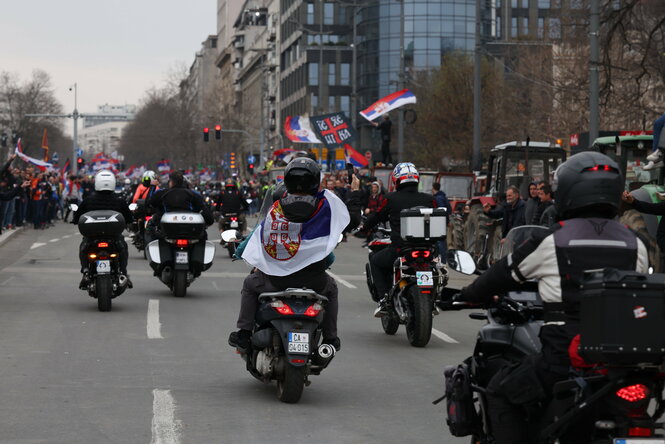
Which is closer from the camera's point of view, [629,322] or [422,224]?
[629,322]

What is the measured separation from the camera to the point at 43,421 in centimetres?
794

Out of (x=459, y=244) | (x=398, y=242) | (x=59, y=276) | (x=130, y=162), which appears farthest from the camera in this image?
(x=130, y=162)

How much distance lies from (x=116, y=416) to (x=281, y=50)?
383 feet

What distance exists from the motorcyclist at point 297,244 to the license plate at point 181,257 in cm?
825

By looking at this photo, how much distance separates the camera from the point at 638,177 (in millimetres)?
18578

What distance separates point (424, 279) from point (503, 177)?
48.5 feet

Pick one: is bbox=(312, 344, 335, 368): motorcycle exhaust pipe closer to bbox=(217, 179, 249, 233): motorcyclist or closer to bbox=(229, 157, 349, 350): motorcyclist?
bbox=(229, 157, 349, 350): motorcyclist

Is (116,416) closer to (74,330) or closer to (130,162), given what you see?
(74,330)

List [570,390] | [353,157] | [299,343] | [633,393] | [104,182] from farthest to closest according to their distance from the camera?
[353,157], [104,182], [299,343], [570,390], [633,393]

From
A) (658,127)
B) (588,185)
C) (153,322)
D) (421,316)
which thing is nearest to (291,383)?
(421,316)

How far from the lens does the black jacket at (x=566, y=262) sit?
195 inches

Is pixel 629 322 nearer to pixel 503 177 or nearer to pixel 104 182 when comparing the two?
pixel 104 182

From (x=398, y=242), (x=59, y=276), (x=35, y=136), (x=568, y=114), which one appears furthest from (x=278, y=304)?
(x=35, y=136)

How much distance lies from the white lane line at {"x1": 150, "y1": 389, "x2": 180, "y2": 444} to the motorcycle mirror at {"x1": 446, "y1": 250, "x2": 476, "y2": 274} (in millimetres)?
2229
